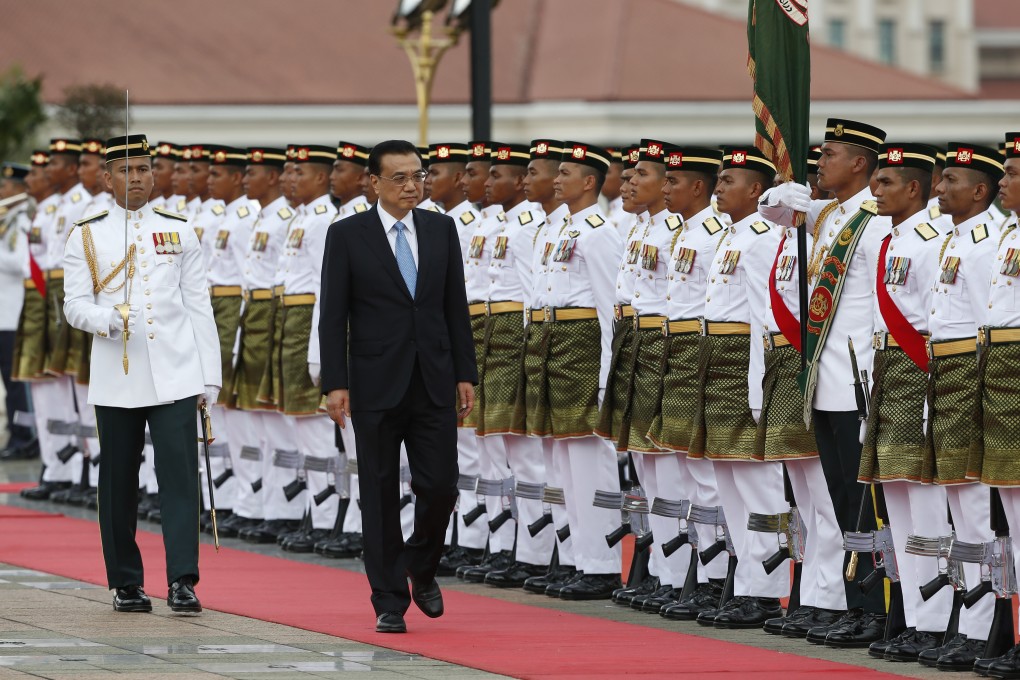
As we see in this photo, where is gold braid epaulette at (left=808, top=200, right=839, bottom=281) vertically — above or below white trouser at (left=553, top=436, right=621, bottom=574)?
above

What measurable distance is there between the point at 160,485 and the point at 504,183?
3159 millimetres

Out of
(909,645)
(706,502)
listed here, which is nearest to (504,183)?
(706,502)

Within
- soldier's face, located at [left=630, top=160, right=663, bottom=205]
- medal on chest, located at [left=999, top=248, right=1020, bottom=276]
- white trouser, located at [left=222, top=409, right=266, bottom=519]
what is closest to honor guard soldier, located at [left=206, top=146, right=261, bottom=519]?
white trouser, located at [left=222, top=409, right=266, bottom=519]

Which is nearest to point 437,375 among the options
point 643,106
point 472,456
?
point 472,456

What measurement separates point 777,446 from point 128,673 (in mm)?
3256

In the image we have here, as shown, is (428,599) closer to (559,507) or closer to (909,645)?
(559,507)

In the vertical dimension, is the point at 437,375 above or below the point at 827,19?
below

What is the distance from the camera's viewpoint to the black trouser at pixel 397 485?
10289 mm

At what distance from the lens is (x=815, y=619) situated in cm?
1038

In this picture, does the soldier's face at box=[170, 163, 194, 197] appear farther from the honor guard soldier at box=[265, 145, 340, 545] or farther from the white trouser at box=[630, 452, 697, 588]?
the white trouser at box=[630, 452, 697, 588]

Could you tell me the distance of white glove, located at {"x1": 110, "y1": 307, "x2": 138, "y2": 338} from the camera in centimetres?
1069

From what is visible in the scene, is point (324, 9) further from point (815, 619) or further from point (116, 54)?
point (815, 619)

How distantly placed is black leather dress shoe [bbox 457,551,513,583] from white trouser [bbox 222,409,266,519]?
8.65ft

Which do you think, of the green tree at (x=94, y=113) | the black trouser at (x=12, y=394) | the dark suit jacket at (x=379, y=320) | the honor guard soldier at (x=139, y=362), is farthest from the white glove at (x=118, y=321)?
the green tree at (x=94, y=113)
